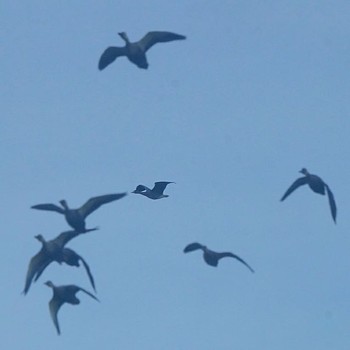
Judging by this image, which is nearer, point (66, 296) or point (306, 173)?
point (66, 296)

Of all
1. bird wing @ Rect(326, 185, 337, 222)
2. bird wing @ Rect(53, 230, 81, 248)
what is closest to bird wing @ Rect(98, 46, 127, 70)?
bird wing @ Rect(53, 230, 81, 248)

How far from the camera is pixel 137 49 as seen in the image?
34000 millimetres

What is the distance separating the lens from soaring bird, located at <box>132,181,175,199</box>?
124ft

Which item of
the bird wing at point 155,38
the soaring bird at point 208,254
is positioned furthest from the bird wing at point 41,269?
the bird wing at point 155,38

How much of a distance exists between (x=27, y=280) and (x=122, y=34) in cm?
705

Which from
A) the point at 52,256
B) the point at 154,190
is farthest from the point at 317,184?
the point at 52,256

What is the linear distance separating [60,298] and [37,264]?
3.55ft

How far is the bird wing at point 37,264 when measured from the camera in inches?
1303

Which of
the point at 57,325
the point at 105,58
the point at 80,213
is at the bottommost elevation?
the point at 57,325

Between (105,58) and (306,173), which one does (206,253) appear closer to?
(306,173)

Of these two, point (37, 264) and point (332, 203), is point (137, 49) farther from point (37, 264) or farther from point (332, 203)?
point (332, 203)

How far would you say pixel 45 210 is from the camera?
32938mm

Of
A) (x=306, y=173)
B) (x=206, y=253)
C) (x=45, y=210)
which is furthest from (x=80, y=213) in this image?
(x=306, y=173)

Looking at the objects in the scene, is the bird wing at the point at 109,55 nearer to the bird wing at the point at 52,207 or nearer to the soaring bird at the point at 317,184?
the bird wing at the point at 52,207
